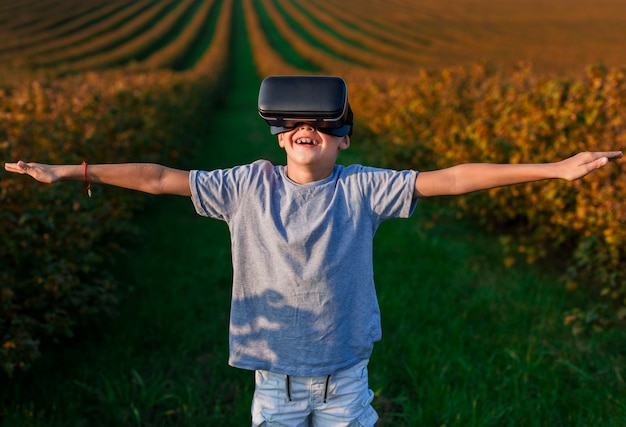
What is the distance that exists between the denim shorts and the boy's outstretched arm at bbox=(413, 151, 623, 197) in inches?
28.6

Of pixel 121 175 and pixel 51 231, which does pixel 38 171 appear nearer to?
pixel 121 175

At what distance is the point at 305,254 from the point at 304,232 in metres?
0.08

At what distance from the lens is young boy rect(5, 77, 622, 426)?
72.2 inches

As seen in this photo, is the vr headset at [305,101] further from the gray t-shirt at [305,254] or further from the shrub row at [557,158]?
the shrub row at [557,158]

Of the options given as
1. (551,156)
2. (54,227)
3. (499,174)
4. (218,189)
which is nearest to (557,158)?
(551,156)

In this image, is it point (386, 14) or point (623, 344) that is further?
point (386, 14)

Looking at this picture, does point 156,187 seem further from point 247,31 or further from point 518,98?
point 247,31

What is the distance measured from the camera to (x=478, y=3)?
72.2 meters

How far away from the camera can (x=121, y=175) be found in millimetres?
1870

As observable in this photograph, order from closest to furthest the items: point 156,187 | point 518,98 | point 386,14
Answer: point 156,187
point 518,98
point 386,14

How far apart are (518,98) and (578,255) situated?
2.06 m

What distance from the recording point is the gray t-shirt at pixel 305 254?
1901mm

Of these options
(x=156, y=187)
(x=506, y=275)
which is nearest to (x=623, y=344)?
(x=506, y=275)

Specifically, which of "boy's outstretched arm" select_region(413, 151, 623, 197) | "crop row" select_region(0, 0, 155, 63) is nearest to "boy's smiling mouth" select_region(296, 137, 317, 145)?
"boy's outstretched arm" select_region(413, 151, 623, 197)
